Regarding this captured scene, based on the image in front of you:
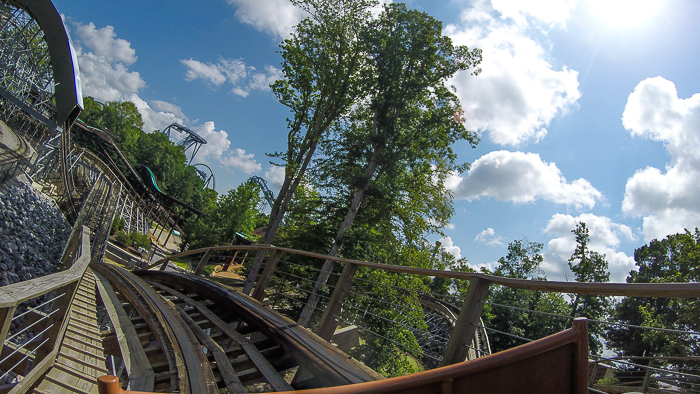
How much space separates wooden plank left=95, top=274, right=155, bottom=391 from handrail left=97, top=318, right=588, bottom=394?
2449 millimetres

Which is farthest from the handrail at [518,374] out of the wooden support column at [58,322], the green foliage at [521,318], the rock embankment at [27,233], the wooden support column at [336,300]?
the green foliage at [521,318]

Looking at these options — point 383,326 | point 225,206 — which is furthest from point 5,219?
point 225,206

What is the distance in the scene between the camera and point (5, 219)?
1286cm

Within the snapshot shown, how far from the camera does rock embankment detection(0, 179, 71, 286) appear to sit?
11.9 m

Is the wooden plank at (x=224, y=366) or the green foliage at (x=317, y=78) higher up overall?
the green foliage at (x=317, y=78)

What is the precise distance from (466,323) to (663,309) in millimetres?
30747

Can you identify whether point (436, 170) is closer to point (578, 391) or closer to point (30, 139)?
point (578, 391)

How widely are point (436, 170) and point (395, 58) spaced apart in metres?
5.95

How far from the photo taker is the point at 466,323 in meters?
2.54

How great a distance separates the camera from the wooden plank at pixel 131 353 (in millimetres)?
2732

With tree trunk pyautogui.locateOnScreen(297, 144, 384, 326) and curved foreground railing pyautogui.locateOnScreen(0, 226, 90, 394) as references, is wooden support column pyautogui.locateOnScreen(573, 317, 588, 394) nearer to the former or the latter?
curved foreground railing pyautogui.locateOnScreen(0, 226, 90, 394)

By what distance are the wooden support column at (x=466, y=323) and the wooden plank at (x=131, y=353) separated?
7.70 feet

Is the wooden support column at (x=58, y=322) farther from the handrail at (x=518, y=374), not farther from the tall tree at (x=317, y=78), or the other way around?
the tall tree at (x=317, y=78)

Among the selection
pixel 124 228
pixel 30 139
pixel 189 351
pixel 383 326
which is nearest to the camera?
pixel 189 351
